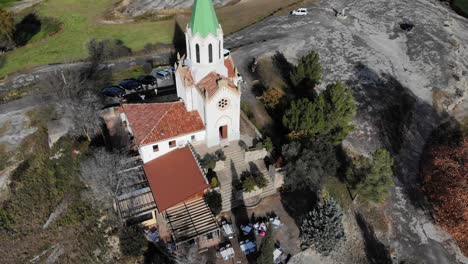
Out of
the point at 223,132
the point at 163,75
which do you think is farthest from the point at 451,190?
the point at 163,75

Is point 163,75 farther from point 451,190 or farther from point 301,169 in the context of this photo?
point 451,190

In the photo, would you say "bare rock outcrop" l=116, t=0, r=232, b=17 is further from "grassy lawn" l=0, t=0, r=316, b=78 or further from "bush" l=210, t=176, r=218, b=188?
"bush" l=210, t=176, r=218, b=188

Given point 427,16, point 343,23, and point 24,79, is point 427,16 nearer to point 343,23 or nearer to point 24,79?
point 343,23

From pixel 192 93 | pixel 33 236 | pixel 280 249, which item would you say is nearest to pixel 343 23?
pixel 192 93

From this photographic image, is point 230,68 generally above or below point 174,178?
above

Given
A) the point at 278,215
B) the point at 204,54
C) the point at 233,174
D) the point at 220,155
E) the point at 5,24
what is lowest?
the point at 278,215
